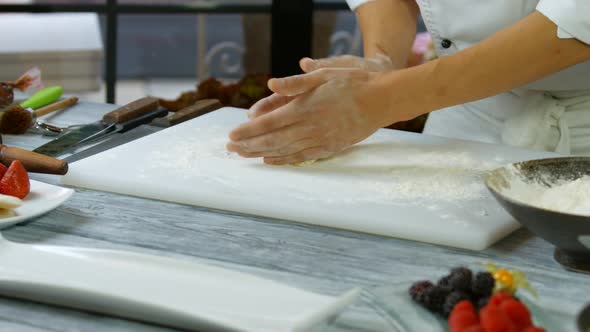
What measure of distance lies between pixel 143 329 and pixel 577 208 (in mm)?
561

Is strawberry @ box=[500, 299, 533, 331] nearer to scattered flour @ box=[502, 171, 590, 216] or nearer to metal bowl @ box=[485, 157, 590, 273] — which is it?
metal bowl @ box=[485, 157, 590, 273]

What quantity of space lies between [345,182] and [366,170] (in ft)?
0.24

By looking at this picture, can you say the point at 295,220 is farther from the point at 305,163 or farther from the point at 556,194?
the point at 556,194

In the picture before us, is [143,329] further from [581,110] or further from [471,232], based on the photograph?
[581,110]

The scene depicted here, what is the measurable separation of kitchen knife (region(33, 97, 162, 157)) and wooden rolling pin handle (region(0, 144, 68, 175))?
165 millimetres

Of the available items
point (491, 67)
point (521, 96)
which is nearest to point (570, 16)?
point (491, 67)

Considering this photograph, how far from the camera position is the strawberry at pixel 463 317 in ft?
2.59

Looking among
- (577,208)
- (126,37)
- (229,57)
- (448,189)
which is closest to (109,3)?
(126,37)

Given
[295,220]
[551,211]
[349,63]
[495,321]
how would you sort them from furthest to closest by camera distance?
1. [349,63]
2. [295,220]
3. [551,211]
4. [495,321]

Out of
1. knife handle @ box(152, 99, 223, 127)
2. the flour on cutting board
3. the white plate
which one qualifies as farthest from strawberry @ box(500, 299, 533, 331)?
knife handle @ box(152, 99, 223, 127)

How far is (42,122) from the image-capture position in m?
1.70

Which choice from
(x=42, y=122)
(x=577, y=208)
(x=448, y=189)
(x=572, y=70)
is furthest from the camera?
(x=42, y=122)

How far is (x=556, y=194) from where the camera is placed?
1.13 m

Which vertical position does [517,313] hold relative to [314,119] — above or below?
below
